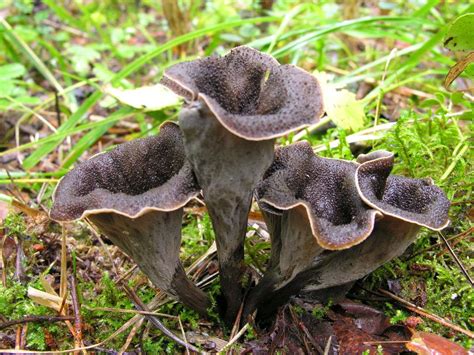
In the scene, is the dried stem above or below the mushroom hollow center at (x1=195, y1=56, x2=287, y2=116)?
below

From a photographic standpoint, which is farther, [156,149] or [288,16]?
[288,16]

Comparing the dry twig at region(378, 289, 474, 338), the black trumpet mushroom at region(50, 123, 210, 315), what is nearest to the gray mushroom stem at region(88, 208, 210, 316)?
the black trumpet mushroom at region(50, 123, 210, 315)

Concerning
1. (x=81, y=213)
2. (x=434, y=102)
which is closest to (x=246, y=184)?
(x=81, y=213)

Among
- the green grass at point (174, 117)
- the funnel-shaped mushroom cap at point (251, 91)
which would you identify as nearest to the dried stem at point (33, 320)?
the green grass at point (174, 117)

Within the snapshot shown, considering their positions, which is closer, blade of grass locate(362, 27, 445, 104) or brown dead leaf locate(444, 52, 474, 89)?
brown dead leaf locate(444, 52, 474, 89)

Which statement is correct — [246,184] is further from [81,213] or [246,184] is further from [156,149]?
[81,213]

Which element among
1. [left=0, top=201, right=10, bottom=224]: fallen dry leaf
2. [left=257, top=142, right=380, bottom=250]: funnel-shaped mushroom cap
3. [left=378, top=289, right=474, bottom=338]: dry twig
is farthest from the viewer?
[left=0, top=201, right=10, bottom=224]: fallen dry leaf

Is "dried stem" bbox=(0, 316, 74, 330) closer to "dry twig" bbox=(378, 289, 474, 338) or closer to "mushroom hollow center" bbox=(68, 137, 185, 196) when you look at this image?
"mushroom hollow center" bbox=(68, 137, 185, 196)

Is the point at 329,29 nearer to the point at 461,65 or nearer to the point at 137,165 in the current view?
the point at 461,65

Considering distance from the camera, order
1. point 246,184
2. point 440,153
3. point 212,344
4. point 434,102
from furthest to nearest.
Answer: point 434,102 → point 440,153 → point 212,344 → point 246,184
